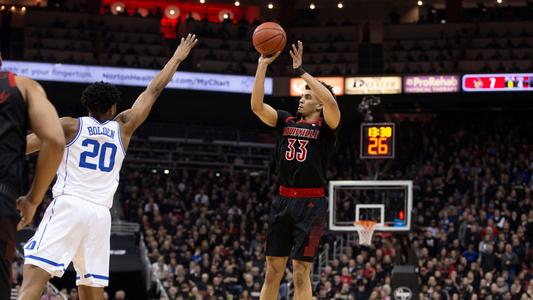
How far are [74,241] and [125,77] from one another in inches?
1037

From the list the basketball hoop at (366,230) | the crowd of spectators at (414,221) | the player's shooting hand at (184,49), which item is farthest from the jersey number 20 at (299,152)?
the basketball hoop at (366,230)

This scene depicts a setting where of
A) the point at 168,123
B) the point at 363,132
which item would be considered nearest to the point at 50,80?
the point at 168,123

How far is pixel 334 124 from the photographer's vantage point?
943 cm

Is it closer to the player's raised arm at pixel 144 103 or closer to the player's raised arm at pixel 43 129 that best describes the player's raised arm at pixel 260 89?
the player's raised arm at pixel 144 103

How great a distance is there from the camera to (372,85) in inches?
1332

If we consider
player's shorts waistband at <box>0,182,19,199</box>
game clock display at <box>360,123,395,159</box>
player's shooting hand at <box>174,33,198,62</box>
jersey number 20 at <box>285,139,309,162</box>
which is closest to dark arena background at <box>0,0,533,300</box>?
game clock display at <box>360,123,395,159</box>

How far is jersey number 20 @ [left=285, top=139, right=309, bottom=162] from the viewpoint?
31.1 ft

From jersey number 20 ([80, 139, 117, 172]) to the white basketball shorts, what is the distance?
30cm

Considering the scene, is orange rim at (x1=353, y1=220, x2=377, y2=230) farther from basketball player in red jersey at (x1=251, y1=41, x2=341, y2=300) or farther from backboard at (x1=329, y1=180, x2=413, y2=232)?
basketball player in red jersey at (x1=251, y1=41, x2=341, y2=300)

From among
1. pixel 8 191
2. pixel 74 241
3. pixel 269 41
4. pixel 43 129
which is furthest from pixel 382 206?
pixel 8 191

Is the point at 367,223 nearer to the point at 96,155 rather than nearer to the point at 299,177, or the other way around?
the point at 299,177

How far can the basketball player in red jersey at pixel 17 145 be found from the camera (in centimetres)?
527

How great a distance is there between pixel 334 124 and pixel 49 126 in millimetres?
4361

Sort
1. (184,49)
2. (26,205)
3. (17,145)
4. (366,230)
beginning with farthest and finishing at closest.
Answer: (366,230), (184,49), (26,205), (17,145)
